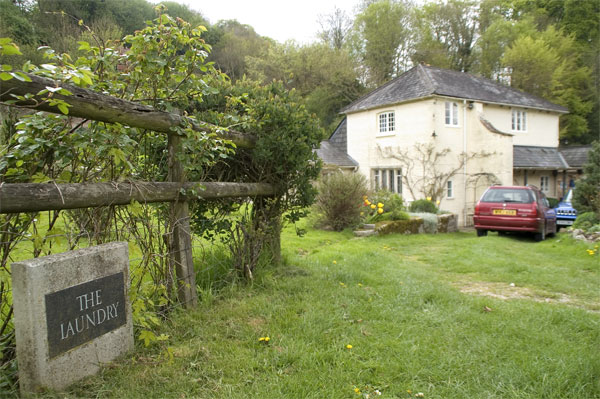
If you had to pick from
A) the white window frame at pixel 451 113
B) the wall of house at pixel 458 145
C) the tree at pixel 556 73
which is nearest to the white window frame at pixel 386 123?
the wall of house at pixel 458 145

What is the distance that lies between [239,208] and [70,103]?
3.05 meters

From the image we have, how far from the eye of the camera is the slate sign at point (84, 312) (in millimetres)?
2500

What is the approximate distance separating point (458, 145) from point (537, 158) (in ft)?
23.6

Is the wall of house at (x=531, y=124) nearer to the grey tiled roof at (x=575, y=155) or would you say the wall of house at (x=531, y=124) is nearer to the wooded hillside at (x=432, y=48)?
the grey tiled roof at (x=575, y=155)

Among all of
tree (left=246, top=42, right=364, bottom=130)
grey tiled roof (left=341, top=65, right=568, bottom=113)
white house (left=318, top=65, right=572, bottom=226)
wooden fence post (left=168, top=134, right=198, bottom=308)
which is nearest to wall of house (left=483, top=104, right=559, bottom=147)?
white house (left=318, top=65, right=572, bottom=226)

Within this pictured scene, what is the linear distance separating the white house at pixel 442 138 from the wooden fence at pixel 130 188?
14668 mm

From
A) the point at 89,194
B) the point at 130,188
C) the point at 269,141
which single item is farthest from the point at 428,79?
the point at 89,194

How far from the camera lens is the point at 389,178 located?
2222cm

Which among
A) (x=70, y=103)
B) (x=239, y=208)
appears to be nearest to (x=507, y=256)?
(x=239, y=208)

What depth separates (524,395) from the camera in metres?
2.88

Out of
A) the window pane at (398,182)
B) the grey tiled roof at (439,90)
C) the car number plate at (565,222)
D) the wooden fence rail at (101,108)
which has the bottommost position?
the car number plate at (565,222)

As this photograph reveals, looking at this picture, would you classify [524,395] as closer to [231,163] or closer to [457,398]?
[457,398]

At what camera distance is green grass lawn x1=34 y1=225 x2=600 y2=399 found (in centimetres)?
288

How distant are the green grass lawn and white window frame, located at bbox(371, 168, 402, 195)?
51.0 ft
